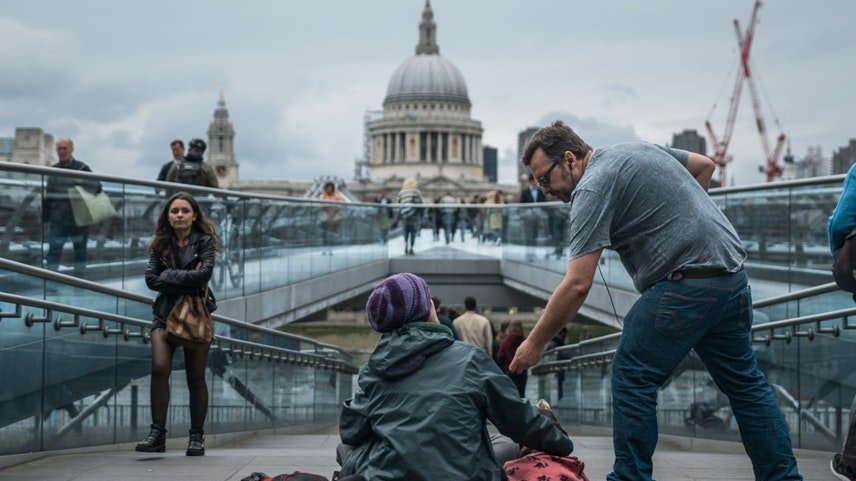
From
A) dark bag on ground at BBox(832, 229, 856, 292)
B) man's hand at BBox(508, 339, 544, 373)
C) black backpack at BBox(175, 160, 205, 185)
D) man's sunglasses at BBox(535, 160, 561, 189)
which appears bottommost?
man's hand at BBox(508, 339, 544, 373)

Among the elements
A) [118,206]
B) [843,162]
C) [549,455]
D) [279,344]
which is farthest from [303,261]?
[843,162]

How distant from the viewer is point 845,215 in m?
5.24

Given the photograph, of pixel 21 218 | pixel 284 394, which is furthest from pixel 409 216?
pixel 21 218

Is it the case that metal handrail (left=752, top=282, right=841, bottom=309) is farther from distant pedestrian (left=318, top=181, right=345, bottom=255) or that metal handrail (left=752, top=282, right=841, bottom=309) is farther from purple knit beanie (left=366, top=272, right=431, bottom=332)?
distant pedestrian (left=318, top=181, right=345, bottom=255)

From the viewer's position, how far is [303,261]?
18.9 metres

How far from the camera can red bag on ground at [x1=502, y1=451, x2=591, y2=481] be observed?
16.9 feet

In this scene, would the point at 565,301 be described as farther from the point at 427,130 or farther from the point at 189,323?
the point at 427,130

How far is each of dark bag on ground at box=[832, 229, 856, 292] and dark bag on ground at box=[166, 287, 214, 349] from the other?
12.9ft

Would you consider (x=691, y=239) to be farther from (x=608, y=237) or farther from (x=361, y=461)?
(x=361, y=461)

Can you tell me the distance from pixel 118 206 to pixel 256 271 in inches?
189

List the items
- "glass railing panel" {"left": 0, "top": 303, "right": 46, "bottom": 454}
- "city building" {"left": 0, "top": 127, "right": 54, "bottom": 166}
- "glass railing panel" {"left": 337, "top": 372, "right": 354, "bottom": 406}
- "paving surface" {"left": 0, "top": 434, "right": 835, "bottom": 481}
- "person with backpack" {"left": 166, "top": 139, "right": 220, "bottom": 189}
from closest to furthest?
"paving surface" {"left": 0, "top": 434, "right": 835, "bottom": 481}, "glass railing panel" {"left": 0, "top": 303, "right": 46, "bottom": 454}, "person with backpack" {"left": 166, "top": 139, "right": 220, "bottom": 189}, "glass railing panel" {"left": 337, "top": 372, "right": 354, "bottom": 406}, "city building" {"left": 0, "top": 127, "right": 54, "bottom": 166}

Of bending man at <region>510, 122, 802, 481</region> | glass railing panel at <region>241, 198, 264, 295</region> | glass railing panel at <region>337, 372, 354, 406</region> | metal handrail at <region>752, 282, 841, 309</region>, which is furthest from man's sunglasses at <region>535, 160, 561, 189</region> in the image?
glass railing panel at <region>337, 372, 354, 406</region>

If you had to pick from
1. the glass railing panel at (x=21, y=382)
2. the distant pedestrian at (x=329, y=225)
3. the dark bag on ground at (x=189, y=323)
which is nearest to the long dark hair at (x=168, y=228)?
the dark bag on ground at (x=189, y=323)

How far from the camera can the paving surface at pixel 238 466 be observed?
6770 mm
